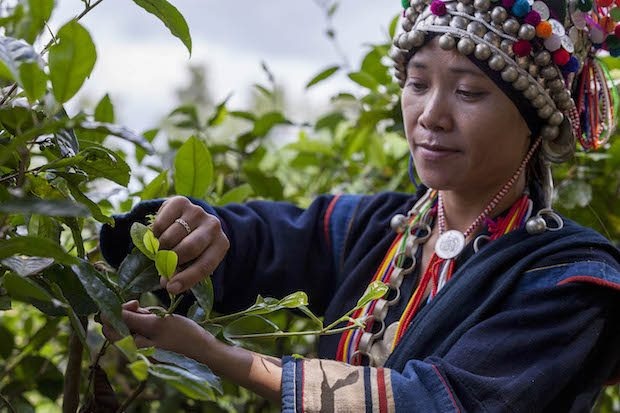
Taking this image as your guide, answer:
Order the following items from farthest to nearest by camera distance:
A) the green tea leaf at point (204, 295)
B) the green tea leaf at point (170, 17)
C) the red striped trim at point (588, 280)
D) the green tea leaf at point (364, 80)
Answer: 1. the green tea leaf at point (364, 80)
2. the red striped trim at point (588, 280)
3. the green tea leaf at point (204, 295)
4. the green tea leaf at point (170, 17)

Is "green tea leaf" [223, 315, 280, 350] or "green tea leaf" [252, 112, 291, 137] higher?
"green tea leaf" [252, 112, 291, 137]

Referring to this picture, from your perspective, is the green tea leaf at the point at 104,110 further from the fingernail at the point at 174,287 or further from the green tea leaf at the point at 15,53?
the green tea leaf at the point at 15,53

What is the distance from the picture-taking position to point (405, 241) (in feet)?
4.69

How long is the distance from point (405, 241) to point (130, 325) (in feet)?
1.98

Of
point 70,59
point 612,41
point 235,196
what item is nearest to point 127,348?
point 70,59

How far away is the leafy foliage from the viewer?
751 mm

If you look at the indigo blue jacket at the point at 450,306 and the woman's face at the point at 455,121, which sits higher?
the woman's face at the point at 455,121

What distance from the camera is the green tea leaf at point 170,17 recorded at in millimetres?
892

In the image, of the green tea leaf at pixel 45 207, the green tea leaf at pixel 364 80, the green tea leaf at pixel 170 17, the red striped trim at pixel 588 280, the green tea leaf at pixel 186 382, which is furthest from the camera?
the green tea leaf at pixel 364 80

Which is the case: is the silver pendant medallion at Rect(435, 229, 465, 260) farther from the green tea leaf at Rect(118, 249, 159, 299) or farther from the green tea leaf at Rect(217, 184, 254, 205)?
the green tea leaf at Rect(118, 249, 159, 299)

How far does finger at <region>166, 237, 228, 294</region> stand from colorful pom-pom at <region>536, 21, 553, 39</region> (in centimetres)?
59

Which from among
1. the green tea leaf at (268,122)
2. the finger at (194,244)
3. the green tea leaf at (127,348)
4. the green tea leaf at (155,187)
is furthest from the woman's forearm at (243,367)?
the green tea leaf at (268,122)

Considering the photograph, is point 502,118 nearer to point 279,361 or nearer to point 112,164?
point 279,361

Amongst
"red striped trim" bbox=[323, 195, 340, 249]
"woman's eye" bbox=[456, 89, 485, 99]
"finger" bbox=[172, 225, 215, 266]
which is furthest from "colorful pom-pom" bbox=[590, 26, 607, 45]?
"finger" bbox=[172, 225, 215, 266]
